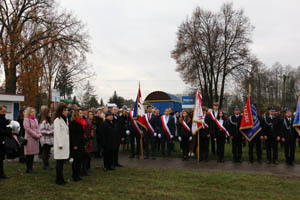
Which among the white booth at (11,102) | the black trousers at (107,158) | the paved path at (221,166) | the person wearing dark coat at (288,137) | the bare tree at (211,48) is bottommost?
the paved path at (221,166)

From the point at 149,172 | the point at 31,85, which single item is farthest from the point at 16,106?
the point at 149,172

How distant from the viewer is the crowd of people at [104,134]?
715 centimetres

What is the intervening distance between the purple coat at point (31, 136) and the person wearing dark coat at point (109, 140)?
193cm

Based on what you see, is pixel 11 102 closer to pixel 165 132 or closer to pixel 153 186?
pixel 165 132

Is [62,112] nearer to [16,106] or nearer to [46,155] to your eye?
[46,155]

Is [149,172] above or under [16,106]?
under

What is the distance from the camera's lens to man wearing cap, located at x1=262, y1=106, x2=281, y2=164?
32.8 ft

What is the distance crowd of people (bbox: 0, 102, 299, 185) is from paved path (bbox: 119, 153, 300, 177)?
45cm

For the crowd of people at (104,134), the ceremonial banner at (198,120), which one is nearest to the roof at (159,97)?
the crowd of people at (104,134)

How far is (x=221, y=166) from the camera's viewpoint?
945 cm

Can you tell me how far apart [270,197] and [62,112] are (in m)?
5.07

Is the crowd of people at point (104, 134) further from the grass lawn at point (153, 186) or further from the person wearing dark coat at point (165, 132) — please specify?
the grass lawn at point (153, 186)

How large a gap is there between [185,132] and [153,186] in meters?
4.73

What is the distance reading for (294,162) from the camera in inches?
400
